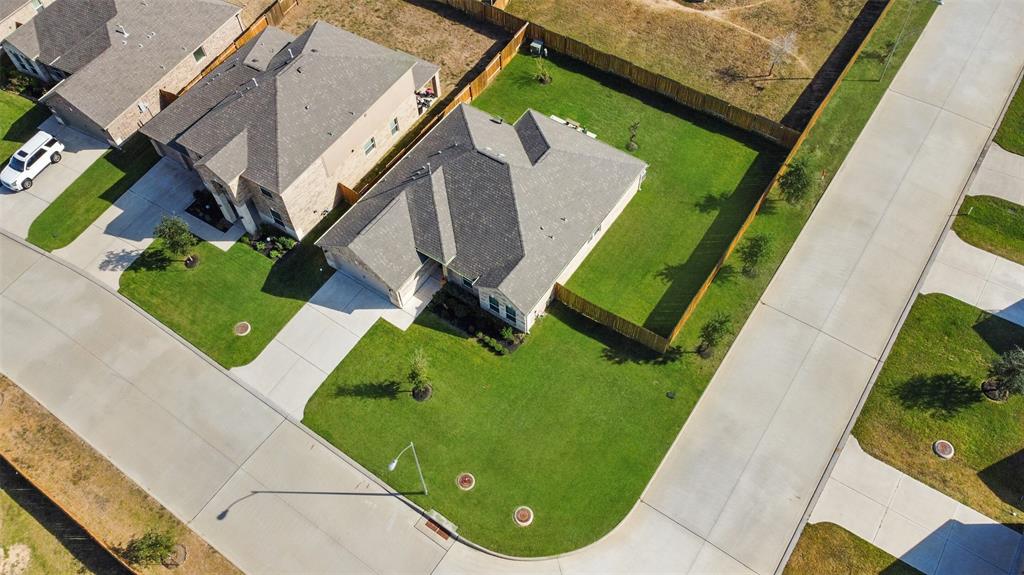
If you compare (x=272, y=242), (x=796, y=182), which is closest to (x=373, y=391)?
(x=272, y=242)

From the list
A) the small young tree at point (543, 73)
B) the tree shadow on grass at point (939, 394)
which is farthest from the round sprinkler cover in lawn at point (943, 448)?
the small young tree at point (543, 73)

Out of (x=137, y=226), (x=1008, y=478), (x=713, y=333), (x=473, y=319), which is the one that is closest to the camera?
(x=1008, y=478)

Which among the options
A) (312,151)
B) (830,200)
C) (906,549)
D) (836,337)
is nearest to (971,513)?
(906,549)

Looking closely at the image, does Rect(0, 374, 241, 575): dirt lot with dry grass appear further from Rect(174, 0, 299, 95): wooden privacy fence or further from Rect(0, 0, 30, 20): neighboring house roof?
Rect(0, 0, 30, 20): neighboring house roof

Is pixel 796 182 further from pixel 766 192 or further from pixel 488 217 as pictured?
pixel 488 217

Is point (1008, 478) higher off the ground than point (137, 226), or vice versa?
point (137, 226)

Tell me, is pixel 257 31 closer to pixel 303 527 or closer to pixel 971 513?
pixel 303 527
